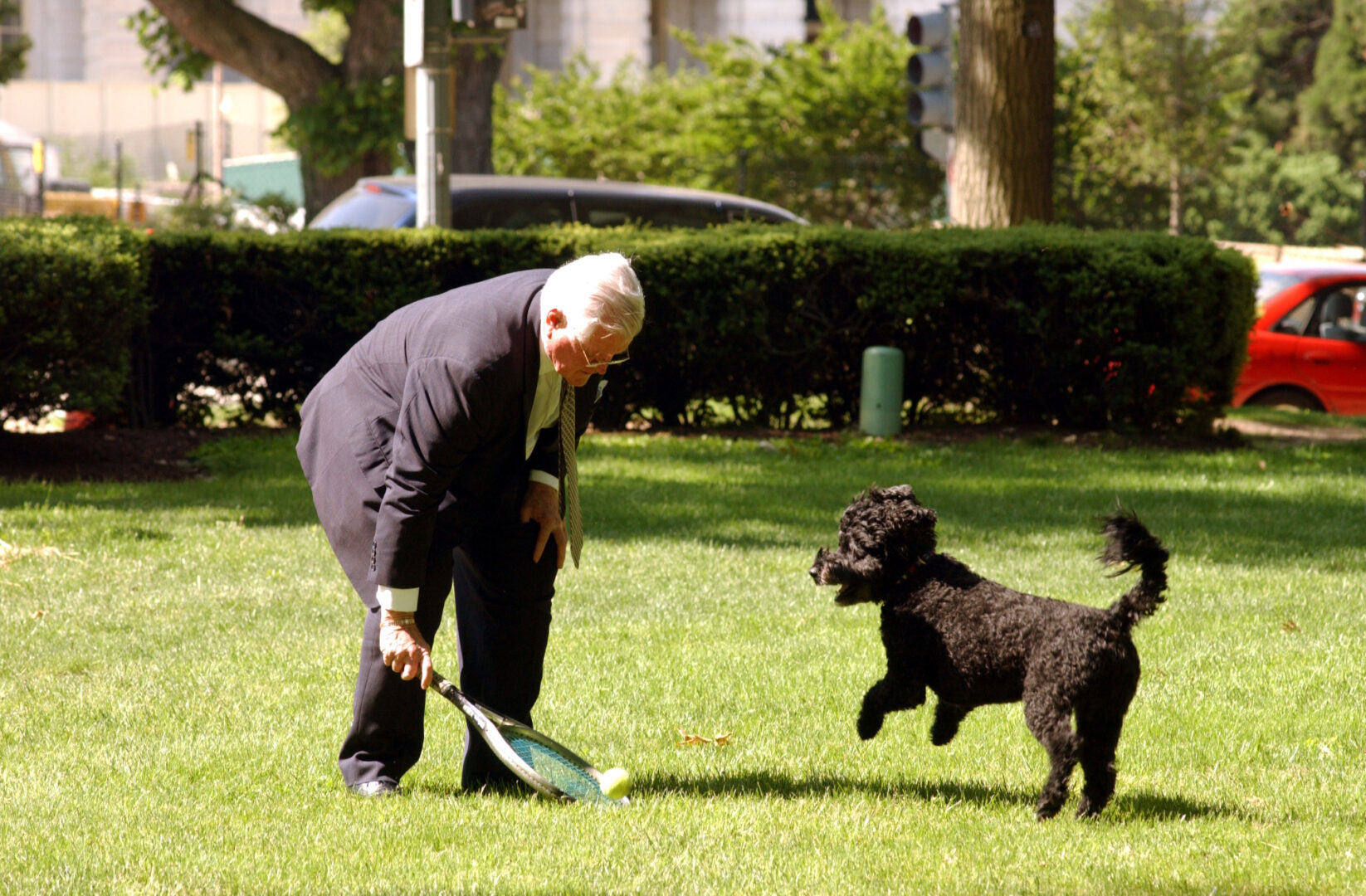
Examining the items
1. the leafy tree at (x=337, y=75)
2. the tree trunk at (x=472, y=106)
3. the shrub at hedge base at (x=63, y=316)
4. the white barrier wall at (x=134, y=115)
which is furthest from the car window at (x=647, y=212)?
the white barrier wall at (x=134, y=115)

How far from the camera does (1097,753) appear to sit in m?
4.07

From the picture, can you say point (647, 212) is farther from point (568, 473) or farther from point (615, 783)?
point (615, 783)

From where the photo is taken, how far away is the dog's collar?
14.5 ft

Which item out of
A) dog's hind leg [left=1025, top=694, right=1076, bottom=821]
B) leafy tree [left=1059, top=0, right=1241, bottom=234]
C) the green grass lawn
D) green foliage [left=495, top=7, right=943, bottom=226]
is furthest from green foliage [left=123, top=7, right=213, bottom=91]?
leafy tree [left=1059, top=0, right=1241, bottom=234]

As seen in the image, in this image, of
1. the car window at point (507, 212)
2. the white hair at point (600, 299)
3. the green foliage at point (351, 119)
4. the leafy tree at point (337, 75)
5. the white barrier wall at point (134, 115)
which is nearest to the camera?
the white hair at point (600, 299)

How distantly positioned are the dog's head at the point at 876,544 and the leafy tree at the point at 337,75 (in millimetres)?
12757

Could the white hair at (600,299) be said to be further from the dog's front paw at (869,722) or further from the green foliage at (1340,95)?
the green foliage at (1340,95)

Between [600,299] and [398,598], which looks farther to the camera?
[398,598]

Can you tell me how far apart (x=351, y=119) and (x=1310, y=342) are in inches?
403

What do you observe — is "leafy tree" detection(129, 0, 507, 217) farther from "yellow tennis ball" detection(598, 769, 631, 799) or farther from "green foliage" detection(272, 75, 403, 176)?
"yellow tennis ball" detection(598, 769, 631, 799)

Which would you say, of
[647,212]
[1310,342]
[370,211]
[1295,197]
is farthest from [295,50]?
[1295,197]

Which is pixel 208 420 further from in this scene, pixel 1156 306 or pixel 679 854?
pixel 679 854

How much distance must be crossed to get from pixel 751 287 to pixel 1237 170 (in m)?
38.7

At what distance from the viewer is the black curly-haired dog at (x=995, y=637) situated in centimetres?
395
